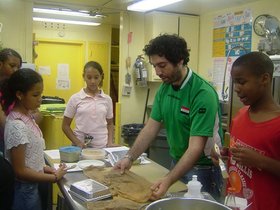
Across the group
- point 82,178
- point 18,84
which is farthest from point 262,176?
point 18,84

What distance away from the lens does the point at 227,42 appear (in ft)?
13.7

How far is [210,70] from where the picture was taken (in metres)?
4.55

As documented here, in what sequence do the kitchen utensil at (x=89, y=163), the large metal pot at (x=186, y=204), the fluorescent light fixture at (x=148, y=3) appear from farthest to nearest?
1. the fluorescent light fixture at (x=148, y=3)
2. the kitchen utensil at (x=89, y=163)
3. the large metal pot at (x=186, y=204)

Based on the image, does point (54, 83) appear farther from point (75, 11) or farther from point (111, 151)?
point (111, 151)

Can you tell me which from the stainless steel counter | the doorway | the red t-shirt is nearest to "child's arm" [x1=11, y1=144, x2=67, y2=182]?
the stainless steel counter

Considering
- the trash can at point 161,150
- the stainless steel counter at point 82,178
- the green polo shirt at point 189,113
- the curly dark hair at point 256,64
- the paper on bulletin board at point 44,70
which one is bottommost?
the trash can at point 161,150

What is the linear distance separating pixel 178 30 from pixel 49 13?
89.6 inches

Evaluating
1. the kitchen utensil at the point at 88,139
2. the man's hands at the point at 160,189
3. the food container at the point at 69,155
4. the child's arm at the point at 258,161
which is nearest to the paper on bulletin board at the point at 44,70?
the kitchen utensil at the point at 88,139

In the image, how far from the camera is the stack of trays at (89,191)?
142 cm

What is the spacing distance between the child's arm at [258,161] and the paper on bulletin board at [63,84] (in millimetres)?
5536

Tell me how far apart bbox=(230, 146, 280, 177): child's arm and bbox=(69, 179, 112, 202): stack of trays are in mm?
606

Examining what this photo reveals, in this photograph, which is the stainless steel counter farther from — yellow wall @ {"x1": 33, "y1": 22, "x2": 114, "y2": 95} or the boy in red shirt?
yellow wall @ {"x1": 33, "y1": 22, "x2": 114, "y2": 95}

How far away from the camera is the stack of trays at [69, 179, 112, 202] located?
1.42 m

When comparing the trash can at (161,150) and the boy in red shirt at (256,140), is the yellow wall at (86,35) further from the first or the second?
the boy in red shirt at (256,140)
